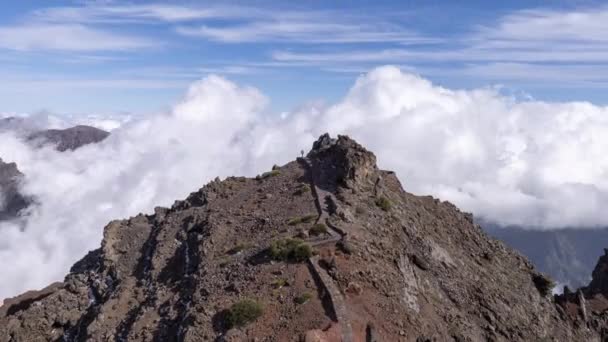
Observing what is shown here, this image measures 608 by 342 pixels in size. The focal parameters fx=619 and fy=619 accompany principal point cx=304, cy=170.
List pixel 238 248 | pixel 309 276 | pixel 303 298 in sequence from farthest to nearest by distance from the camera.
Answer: pixel 238 248, pixel 309 276, pixel 303 298

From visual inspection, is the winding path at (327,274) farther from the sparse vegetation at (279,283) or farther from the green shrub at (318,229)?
the sparse vegetation at (279,283)

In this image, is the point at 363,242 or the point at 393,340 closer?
the point at 393,340

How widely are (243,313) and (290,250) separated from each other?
23.0 ft

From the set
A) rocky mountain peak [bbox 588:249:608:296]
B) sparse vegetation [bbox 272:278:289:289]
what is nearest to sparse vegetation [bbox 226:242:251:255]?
sparse vegetation [bbox 272:278:289:289]

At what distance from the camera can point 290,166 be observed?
209ft

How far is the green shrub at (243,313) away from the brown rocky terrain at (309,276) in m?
0.08

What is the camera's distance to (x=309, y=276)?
38.2m

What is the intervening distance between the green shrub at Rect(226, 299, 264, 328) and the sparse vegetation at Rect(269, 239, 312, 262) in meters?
5.58

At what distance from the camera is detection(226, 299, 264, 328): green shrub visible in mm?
34406

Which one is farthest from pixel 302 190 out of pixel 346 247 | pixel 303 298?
pixel 303 298

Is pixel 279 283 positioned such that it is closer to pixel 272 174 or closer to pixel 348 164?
pixel 348 164

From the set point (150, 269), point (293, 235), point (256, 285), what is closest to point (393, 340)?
point (256, 285)

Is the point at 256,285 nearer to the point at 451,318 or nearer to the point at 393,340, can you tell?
the point at 393,340

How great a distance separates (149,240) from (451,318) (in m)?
27.5
